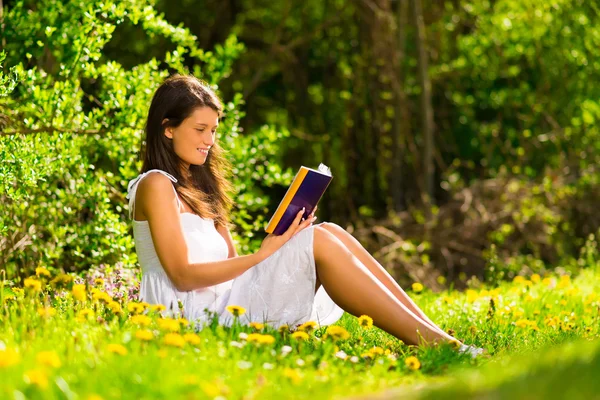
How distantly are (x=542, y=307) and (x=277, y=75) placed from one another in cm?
575

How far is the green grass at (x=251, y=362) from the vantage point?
7.39ft

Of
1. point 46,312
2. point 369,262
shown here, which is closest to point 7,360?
point 46,312

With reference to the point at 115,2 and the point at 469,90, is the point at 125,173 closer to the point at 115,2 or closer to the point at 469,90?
the point at 115,2

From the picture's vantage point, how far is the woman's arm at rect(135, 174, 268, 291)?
3576mm

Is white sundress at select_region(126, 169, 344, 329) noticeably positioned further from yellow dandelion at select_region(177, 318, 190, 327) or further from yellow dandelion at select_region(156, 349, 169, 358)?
yellow dandelion at select_region(156, 349, 169, 358)

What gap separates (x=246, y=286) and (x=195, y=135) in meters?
0.74

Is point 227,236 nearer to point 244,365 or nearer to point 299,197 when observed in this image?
point 299,197

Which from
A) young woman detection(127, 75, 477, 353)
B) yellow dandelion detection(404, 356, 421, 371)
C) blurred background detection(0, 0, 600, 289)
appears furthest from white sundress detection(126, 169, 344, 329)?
blurred background detection(0, 0, 600, 289)

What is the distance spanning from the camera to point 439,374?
122 inches

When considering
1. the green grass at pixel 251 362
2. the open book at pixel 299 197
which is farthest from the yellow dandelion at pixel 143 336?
the open book at pixel 299 197

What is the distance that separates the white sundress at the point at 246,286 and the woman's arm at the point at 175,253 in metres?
0.07

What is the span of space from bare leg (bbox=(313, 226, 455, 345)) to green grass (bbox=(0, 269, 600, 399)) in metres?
0.10

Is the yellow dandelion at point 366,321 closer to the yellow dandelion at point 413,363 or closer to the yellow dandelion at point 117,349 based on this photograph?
the yellow dandelion at point 413,363

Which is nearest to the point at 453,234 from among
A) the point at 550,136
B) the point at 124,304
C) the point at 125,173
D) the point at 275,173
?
the point at 550,136
